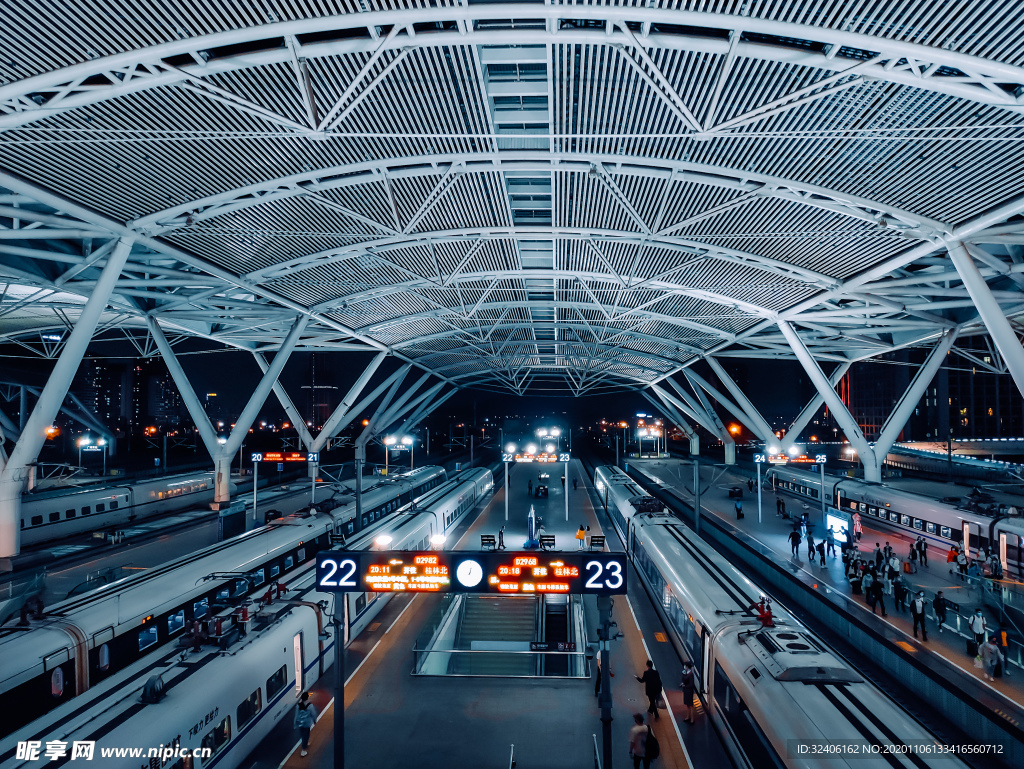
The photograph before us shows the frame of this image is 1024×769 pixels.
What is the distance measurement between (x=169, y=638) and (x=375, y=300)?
82.7ft

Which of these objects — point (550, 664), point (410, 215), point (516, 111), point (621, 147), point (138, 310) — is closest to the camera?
point (550, 664)

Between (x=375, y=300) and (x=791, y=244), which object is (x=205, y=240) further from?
(x=791, y=244)

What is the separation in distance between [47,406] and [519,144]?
1791 centimetres

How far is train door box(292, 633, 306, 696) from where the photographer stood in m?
Result: 12.7

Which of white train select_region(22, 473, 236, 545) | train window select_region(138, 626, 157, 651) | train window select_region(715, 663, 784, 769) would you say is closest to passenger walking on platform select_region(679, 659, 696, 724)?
train window select_region(715, 663, 784, 769)

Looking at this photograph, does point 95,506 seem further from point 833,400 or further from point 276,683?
point 833,400

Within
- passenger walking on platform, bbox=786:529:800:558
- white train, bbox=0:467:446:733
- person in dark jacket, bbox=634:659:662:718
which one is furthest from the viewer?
passenger walking on platform, bbox=786:529:800:558

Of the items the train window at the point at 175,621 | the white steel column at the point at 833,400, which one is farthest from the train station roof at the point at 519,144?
the train window at the point at 175,621

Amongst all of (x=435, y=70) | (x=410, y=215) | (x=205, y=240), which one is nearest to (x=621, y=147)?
(x=435, y=70)

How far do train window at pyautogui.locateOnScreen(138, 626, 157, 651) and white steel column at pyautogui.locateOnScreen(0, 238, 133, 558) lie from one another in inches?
448

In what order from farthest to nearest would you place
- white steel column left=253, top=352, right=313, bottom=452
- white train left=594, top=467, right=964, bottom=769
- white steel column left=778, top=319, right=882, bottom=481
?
1. white steel column left=253, top=352, right=313, bottom=452
2. white steel column left=778, top=319, right=882, bottom=481
3. white train left=594, top=467, right=964, bottom=769

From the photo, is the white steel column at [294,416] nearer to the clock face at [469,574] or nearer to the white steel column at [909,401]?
the clock face at [469,574]

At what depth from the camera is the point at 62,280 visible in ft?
83.7

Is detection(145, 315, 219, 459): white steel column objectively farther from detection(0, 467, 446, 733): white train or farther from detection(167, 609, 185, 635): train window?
detection(167, 609, 185, 635): train window
